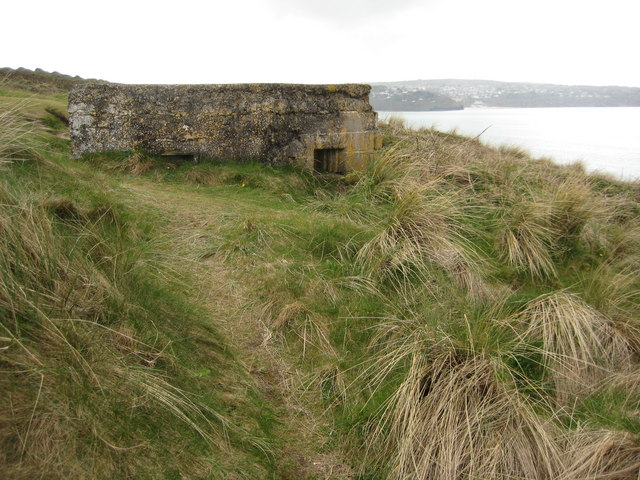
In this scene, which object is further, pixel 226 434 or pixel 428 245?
pixel 428 245

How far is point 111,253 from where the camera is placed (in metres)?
3.18

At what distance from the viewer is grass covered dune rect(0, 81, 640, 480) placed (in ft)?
7.00

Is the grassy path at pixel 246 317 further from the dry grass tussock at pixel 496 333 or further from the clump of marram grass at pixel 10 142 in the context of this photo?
the clump of marram grass at pixel 10 142

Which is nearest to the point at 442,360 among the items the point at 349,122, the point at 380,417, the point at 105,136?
the point at 380,417

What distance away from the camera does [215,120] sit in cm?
629

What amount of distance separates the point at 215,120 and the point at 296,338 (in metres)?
3.58

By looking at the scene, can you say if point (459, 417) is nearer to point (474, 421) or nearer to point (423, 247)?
point (474, 421)

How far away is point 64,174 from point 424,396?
11.0ft

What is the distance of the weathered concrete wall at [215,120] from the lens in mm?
6117

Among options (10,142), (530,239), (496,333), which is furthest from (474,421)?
(10,142)

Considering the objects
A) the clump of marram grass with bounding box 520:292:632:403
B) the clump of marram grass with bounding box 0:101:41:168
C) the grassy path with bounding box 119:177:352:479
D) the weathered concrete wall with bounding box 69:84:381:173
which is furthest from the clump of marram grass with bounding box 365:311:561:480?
the weathered concrete wall with bounding box 69:84:381:173

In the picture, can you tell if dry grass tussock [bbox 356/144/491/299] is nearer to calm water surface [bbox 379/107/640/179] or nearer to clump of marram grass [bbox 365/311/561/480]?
clump of marram grass [bbox 365/311/561/480]

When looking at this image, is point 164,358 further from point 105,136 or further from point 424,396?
point 105,136

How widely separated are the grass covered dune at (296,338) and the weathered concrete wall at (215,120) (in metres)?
0.76
